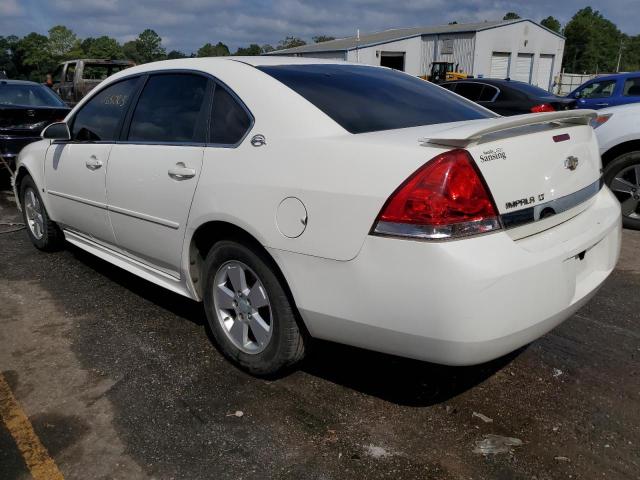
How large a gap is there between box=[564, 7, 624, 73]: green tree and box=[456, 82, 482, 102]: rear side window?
324 ft

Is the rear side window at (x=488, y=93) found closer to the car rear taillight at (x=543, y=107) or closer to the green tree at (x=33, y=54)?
the car rear taillight at (x=543, y=107)

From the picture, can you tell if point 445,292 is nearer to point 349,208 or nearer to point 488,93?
point 349,208

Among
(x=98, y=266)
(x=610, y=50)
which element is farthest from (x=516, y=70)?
(x=610, y=50)

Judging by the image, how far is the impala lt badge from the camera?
100 inches

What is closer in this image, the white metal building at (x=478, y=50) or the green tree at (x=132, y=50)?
the white metal building at (x=478, y=50)

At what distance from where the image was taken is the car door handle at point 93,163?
3.73 m

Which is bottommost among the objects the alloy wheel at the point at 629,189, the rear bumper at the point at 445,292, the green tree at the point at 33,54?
the alloy wheel at the point at 629,189

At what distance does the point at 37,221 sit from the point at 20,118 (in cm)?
374

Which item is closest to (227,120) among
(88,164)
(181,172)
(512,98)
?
(181,172)

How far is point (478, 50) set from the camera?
129 ft

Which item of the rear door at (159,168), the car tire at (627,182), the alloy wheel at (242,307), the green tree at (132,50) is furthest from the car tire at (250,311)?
the green tree at (132,50)

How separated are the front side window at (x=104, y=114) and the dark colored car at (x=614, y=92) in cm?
962

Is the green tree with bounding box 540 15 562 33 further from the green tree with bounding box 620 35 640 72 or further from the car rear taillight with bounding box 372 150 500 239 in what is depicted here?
the car rear taillight with bounding box 372 150 500 239

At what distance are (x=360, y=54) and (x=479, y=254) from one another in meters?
42.8
